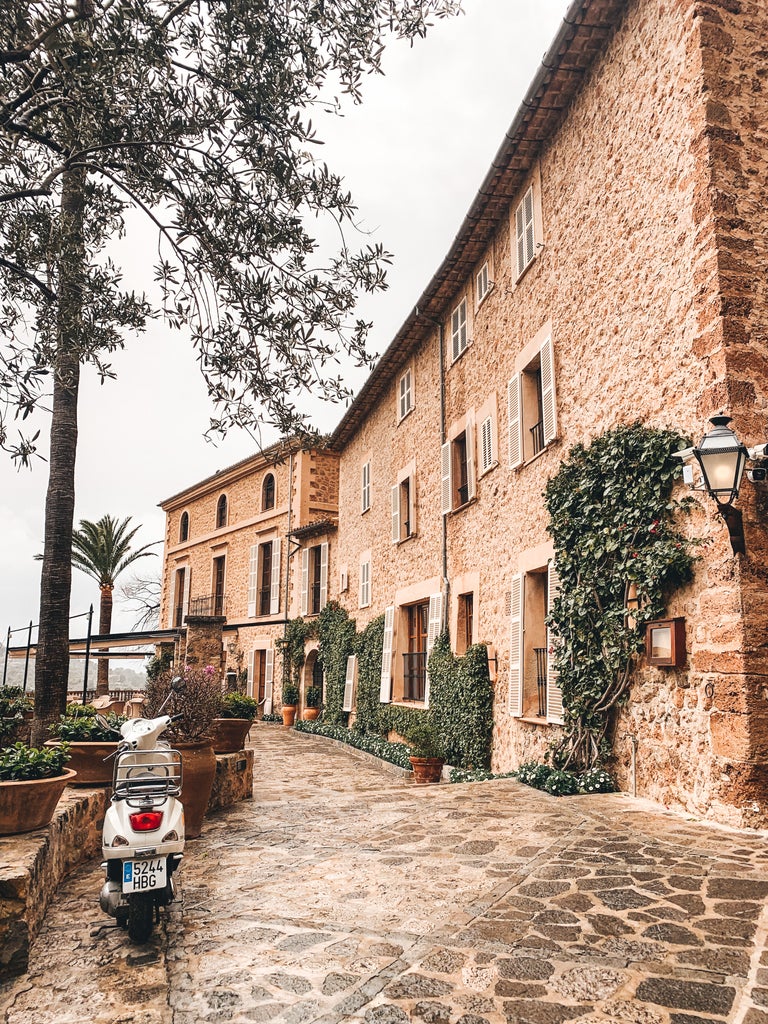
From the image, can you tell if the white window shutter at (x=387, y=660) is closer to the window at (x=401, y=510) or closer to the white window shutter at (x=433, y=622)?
the window at (x=401, y=510)

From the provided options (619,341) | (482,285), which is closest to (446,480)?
(482,285)

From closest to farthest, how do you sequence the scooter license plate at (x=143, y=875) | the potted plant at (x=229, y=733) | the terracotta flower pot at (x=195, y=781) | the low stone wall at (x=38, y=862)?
the low stone wall at (x=38, y=862) → the scooter license plate at (x=143, y=875) → the terracotta flower pot at (x=195, y=781) → the potted plant at (x=229, y=733)

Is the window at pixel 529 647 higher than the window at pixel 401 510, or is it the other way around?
the window at pixel 401 510

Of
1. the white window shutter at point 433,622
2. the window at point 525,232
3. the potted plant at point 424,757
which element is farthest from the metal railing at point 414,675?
the window at point 525,232

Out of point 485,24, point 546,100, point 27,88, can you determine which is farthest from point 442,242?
point 27,88

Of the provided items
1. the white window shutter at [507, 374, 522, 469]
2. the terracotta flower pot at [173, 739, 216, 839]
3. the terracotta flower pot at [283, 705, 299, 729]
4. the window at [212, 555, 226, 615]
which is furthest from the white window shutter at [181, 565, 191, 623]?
the terracotta flower pot at [173, 739, 216, 839]

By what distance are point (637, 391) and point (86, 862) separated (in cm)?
566

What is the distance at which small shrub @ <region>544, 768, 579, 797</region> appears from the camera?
641cm

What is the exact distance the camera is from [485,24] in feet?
14.4

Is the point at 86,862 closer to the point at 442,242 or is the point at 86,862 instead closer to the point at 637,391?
the point at 637,391

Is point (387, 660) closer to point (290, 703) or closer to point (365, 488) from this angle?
point (365, 488)

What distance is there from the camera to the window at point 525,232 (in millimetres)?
8875

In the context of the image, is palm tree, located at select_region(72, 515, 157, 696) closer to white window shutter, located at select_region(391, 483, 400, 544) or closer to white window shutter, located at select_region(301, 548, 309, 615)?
white window shutter, located at select_region(301, 548, 309, 615)

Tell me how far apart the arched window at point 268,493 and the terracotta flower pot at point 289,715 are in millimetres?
6452
